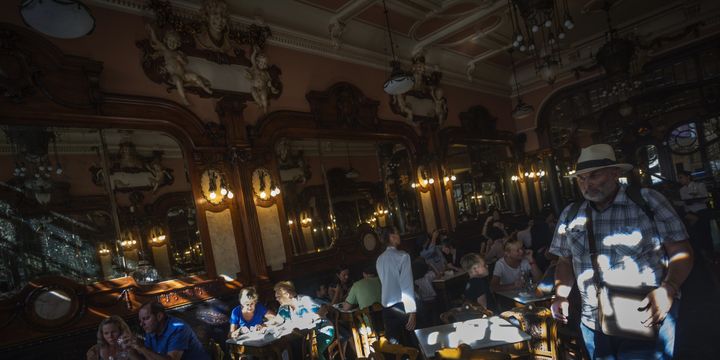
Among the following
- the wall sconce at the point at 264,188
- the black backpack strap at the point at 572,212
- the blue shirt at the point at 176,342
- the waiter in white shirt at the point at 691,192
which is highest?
the wall sconce at the point at 264,188

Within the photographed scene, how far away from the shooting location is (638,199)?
2.15 meters

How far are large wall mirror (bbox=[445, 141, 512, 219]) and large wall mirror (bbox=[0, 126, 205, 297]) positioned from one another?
19.8ft

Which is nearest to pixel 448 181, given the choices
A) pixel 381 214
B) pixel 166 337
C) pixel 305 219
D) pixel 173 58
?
pixel 381 214

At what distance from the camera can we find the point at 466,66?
10117 mm

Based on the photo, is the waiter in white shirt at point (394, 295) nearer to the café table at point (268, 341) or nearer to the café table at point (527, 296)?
the café table at point (268, 341)

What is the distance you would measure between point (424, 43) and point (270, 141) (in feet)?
14.3

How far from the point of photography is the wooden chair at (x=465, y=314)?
10.9 ft

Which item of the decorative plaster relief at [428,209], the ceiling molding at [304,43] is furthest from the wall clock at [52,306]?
the decorative plaster relief at [428,209]

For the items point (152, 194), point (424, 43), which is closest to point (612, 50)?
point (424, 43)

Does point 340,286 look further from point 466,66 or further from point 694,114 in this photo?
point 694,114

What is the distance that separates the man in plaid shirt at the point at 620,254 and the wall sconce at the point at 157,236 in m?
4.08

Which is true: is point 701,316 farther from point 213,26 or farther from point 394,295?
point 213,26

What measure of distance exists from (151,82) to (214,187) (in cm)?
144

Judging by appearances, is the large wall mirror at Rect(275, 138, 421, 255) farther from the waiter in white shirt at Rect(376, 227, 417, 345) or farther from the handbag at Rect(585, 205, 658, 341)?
the handbag at Rect(585, 205, 658, 341)
